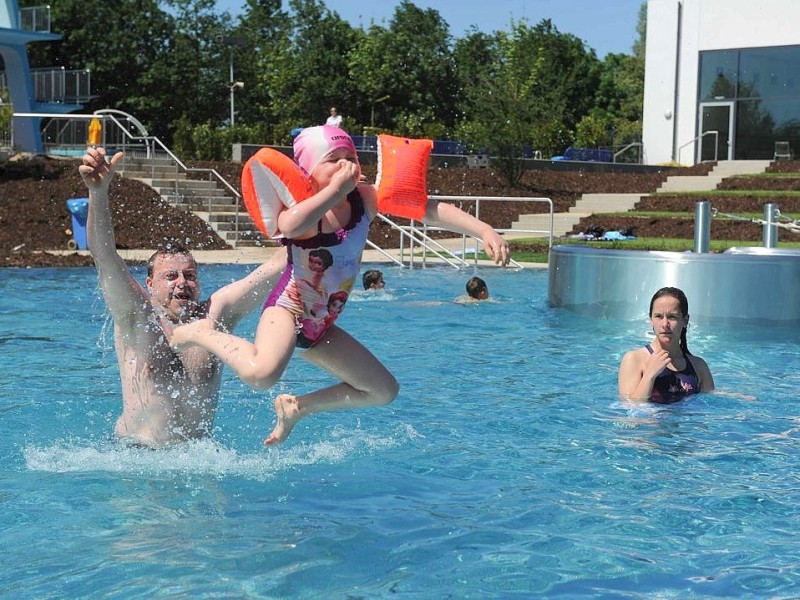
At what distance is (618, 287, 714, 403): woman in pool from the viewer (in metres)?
7.04

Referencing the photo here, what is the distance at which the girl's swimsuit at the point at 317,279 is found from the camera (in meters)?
5.03

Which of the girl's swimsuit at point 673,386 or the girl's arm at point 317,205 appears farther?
the girl's swimsuit at point 673,386

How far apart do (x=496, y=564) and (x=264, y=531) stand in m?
1.02

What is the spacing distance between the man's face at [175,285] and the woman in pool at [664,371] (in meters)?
3.07

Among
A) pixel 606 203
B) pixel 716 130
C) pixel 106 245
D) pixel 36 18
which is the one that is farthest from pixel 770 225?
pixel 36 18

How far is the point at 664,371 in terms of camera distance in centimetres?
717

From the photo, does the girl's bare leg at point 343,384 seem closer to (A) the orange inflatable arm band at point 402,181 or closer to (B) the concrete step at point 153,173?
(A) the orange inflatable arm band at point 402,181

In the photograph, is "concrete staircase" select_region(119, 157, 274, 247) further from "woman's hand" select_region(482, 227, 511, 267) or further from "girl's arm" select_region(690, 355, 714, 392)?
"woman's hand" select_region(482, 227, 511, 267)

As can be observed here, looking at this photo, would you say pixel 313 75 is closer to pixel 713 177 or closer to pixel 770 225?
pixel 713 177

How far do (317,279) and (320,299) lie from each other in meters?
0.09

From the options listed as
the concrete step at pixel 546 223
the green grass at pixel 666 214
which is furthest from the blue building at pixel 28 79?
the green grass at pixel 666 214

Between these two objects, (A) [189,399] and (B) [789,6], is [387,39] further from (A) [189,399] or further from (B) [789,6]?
(A) [189,399]

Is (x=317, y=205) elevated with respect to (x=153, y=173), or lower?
lower

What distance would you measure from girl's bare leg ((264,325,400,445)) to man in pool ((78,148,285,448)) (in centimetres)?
46
